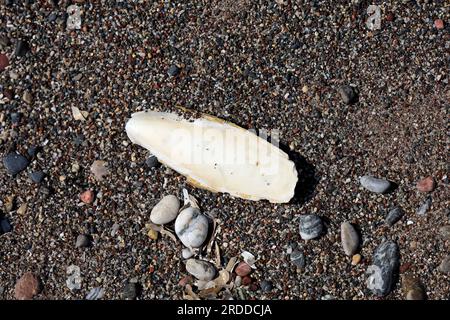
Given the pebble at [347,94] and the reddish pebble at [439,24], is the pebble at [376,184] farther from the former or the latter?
the reddish pebble at [439,24]

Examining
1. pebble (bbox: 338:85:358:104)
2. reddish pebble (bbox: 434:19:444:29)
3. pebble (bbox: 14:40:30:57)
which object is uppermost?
reddish pebble (bbox: 434:19:444:29)

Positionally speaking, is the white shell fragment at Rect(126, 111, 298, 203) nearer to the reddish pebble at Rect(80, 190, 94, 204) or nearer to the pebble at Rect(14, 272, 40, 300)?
the reddish pebble at Rect(80, 190, 94, 204)

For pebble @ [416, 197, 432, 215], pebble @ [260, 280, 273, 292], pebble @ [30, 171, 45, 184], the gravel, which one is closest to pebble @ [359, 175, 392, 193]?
the gravel

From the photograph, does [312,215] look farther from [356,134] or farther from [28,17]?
[28,17]

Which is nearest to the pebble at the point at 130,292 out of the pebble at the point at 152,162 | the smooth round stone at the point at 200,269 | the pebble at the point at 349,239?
the smooth round stone at the point at 200,269

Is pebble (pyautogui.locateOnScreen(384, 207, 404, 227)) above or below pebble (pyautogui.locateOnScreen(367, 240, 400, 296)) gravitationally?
above

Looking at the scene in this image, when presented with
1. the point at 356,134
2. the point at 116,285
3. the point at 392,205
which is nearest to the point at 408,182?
the point at 392,205
